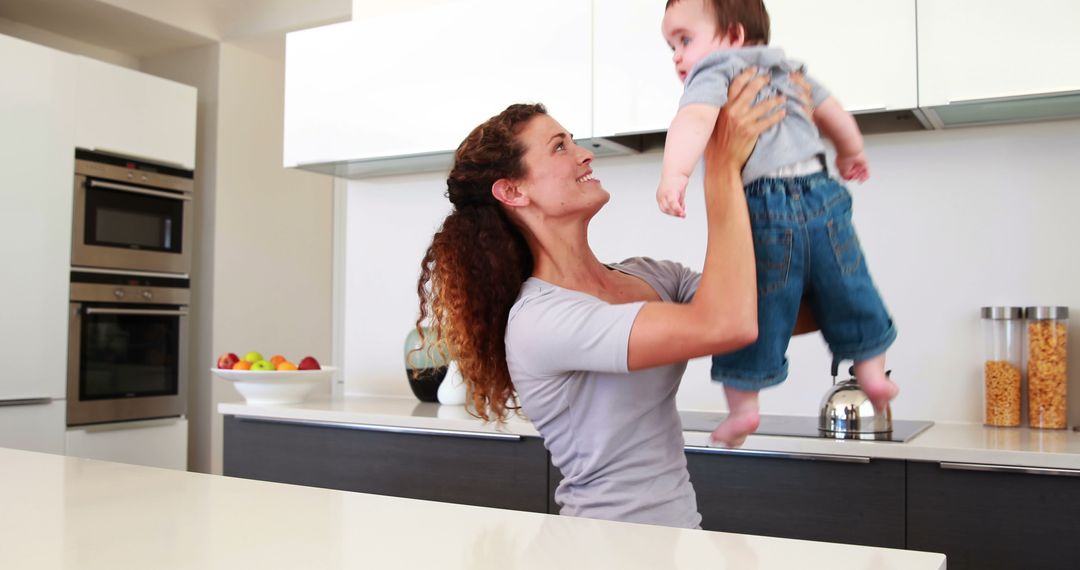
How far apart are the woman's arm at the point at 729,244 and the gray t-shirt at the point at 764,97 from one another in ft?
0.05

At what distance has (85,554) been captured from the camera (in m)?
1.00

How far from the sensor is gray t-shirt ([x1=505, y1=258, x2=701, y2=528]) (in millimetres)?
1317

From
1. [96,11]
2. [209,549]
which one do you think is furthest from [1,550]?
[96,11]

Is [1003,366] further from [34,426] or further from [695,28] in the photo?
[34,426]

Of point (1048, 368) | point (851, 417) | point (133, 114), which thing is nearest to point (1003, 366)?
point (1048, 368)

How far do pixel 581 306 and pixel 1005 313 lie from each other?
4.83 ft

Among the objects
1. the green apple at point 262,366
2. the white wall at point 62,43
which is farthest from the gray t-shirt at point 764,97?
the white wall at point 62,43

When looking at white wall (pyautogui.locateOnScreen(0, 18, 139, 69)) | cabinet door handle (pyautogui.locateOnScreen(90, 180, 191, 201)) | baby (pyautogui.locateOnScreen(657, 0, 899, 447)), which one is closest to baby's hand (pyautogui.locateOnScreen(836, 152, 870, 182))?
baby (pyautogui.locateOnScreen(657, 0, 899, 447))

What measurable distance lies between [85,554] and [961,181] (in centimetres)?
219

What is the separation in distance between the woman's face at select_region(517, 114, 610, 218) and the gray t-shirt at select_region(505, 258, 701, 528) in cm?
12

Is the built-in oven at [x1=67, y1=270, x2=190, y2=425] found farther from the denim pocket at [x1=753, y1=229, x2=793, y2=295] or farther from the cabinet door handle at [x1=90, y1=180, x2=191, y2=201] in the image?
the denim pocket at [x1=753, y1=229, x2=793, y2=295]

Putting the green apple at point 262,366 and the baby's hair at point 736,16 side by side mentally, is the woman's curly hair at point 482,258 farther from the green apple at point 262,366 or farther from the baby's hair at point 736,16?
the green apple at point 262,366

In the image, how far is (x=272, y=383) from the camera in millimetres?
2887

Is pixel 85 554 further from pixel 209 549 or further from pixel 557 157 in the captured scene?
pixel 557 157
